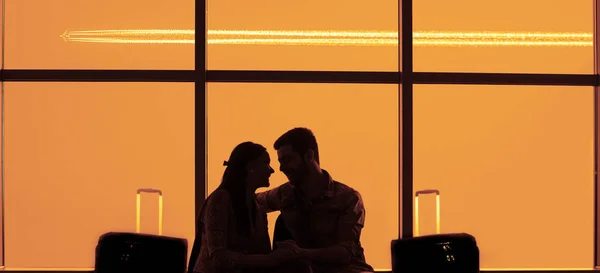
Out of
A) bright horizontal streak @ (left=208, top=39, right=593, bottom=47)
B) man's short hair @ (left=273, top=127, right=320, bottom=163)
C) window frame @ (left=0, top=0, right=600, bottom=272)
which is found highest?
bright horizontal streak @ (left=208, top=39, right=593, bottom=47)

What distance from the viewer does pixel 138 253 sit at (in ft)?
11.5

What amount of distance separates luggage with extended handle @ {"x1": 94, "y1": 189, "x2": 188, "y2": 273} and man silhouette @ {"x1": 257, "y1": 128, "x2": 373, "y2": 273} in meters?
0.63

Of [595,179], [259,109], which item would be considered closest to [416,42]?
[259,109]

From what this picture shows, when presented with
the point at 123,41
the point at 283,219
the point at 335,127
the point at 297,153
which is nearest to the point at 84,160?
the point at 123,41

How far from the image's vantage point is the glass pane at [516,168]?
5125 mm

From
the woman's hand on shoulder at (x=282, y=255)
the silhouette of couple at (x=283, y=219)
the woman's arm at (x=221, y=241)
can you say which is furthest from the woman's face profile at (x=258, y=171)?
the woman's hand on shoulder at (x=282, y=255)

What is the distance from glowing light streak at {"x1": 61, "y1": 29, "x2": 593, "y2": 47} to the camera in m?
4.98

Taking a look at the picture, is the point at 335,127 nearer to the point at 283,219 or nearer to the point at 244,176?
the point at 283,219

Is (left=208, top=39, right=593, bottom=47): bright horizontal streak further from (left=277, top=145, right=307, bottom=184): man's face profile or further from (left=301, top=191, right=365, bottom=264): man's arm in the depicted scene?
(left=301, top=191, right=365, bottom=264): man's arm

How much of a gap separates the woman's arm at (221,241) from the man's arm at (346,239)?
25 centimetres

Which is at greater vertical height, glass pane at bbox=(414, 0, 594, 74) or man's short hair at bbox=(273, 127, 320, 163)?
glass pane at bbox=(414, 0, 594, 74)

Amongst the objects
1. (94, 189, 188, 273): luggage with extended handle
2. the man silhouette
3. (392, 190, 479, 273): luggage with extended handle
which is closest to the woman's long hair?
the man silhouette

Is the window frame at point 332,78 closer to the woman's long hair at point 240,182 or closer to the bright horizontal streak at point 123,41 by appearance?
the bright horizontal streak at point 123,41

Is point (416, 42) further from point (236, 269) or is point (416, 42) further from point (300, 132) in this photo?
point (236, 269)
